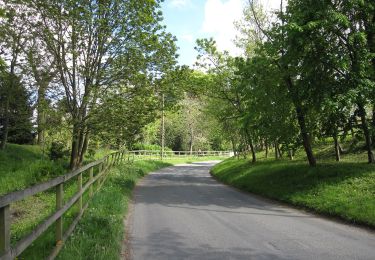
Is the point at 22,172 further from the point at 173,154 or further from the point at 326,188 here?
the point at 173,154

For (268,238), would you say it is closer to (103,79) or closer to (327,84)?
(327,84)

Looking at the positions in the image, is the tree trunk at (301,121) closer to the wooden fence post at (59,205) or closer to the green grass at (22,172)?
the green grass at (22,172)

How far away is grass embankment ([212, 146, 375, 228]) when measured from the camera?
35.9ft

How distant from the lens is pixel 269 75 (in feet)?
57.6

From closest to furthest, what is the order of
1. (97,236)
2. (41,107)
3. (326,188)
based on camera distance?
(97,236) → (326,188) → (41,107)

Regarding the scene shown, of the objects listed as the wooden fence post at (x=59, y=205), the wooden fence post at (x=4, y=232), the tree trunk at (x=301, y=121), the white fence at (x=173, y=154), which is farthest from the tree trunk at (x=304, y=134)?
the white fence at (x=173, y=154)

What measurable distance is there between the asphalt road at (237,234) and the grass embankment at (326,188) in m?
0.61

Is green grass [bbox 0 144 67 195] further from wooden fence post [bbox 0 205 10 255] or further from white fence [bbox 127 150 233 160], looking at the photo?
white fence [bbox 127 150 233 160]

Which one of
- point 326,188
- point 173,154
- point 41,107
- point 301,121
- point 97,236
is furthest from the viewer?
point 173,154

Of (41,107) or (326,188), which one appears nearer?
(326,188)

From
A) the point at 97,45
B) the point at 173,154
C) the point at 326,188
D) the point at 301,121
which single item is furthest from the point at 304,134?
the point at 173,154

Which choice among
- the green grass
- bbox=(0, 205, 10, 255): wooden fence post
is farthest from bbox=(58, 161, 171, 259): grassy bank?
the green grass

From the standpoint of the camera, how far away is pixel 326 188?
13422mm

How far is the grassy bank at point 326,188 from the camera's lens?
10945 mm
